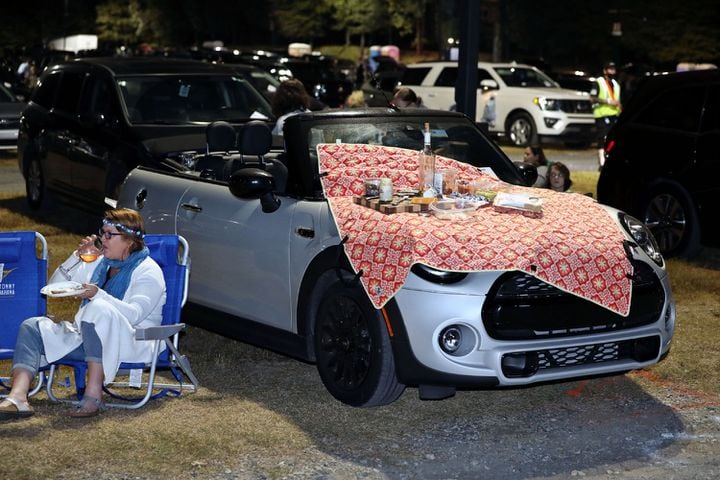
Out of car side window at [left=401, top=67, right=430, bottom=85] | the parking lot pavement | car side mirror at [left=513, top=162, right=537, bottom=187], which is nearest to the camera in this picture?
car side mirror at [left=513, top=162, right=537, bottom=187]

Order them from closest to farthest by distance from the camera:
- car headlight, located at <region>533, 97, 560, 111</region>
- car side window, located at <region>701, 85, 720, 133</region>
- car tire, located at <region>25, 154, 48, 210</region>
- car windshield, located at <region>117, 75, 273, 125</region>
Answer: car side window, located at <region>701, 85, 720, 133</region> < car windshield, located at <region>117, 75, 273, 125</region> < car tire, located at <region>25, 154, 48, 210</region> < car headlight, located at <region>533, 97, 560, 111</region>

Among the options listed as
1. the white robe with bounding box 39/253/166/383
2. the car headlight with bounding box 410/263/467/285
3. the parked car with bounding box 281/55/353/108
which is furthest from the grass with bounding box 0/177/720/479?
the parked car with bounding box 281/55/353/108

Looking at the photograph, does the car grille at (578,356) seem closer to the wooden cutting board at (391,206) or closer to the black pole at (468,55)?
the wooden cutting board at (391,206)

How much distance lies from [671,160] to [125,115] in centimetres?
513

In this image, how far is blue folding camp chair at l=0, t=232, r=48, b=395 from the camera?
7.30 metres

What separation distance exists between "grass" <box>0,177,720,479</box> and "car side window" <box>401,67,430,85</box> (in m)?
20.5

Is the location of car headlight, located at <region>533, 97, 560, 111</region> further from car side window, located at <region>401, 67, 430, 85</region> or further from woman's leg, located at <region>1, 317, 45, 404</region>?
woman's leg, located at <region>1, 317, 45, 404</region>

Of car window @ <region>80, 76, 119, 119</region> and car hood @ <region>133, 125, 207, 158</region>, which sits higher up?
car window @ <region>80, 76, 119, 119</region>

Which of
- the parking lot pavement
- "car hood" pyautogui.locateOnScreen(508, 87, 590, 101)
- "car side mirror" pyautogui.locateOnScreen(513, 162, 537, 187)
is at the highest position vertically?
"car side mirror" pyautogui.locateOnScreen(513, 162, 537, 187)

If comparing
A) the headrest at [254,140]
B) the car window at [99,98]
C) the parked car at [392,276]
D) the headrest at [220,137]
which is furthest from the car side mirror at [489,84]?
the headrest at [254,140]

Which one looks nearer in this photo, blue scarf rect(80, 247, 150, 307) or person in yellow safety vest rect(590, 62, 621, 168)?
blue scarf rect(80, 247, 150, 307)

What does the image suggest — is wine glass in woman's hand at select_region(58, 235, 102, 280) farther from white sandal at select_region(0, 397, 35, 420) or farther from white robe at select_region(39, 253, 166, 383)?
white sandal at select_region(0, 397, 35, 420)

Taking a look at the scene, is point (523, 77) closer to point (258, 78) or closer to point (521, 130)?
point (521, 130)

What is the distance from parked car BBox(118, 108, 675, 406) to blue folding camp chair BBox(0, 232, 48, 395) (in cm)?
119
